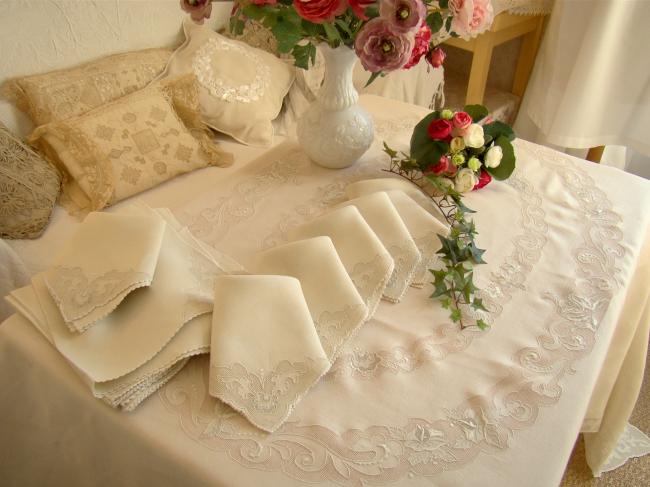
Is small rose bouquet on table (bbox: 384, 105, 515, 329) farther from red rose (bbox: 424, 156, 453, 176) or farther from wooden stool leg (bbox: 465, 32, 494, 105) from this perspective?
wooden stool leg (bbox: 465, 32, 494, 105)

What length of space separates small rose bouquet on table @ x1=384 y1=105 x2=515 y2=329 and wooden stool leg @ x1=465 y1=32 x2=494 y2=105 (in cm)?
93

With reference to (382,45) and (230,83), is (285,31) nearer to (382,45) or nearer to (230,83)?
(382,45)

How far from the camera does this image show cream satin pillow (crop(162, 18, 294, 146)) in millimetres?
1574

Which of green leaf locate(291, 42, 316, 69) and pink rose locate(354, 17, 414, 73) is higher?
pink rose locate(354, 17, 414, 73)

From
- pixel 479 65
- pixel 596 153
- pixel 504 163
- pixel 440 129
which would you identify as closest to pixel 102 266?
pixel 440 129

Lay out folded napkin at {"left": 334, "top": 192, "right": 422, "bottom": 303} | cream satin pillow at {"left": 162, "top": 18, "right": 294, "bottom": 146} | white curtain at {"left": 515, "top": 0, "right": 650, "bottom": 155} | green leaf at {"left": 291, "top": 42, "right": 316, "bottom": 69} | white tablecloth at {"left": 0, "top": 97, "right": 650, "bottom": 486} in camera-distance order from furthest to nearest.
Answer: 1. white curtain at {"left": 515, "top": 0, "right": 650, "bottom": 155}
2. cream satin pillow at {"left": 162, "top": 18, "right": 294, "bottom": 146}
3. green leaf at {"left": 291, "top": 42, "right": 316, "bottom": 69}
4. folded napkin at {"left": 334, "top": 192, "right": 422, "bottom": 303}
5. white tablecloth at {"left": 0, "top": 97, "right": 650, "bottom": 486}

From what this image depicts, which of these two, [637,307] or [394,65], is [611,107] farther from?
[394,65]

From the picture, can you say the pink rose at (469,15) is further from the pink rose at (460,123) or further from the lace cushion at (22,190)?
the lace cushion at (22,190)

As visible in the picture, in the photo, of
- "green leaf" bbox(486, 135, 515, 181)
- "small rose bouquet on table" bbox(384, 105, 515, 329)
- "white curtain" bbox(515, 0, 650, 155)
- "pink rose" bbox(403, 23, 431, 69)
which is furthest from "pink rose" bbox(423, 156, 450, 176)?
"white curtain" bbox(515, 0, 650, 155)

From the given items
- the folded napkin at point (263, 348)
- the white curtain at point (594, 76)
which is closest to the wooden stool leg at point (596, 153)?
the white curtain at point (594, 76)

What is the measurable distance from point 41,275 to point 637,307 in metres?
1.17

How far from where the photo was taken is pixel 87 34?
148 centimetres

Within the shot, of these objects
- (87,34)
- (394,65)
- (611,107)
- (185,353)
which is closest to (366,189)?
(394,65)

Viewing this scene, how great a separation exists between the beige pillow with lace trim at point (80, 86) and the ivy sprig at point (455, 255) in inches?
33.4
